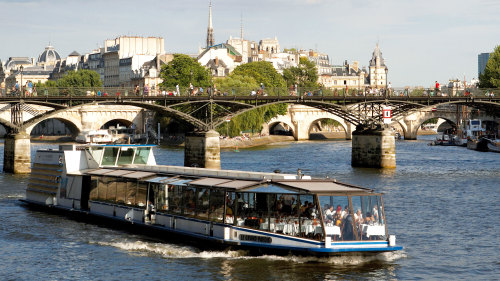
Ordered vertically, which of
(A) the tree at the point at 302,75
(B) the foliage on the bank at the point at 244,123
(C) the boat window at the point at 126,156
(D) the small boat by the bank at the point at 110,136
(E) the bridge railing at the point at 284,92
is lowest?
(C) the boat window at the point at 126,156

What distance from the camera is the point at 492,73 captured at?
397 feet

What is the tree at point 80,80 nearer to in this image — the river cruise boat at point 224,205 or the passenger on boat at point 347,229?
the river cruise boat at point 224,205

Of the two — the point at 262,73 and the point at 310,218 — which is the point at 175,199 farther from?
the point at 262,73

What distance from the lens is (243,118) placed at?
109 meters

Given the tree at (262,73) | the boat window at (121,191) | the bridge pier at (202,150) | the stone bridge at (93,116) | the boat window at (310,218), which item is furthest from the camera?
the tree at (262,73)

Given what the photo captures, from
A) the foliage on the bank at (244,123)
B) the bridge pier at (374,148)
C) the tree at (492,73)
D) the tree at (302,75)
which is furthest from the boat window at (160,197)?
the tree at (302,75)

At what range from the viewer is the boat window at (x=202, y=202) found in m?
30.1

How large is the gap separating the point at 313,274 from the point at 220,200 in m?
4.64

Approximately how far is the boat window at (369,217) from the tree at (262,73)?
110 meters

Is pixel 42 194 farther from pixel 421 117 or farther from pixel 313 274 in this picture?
pixel 421 117

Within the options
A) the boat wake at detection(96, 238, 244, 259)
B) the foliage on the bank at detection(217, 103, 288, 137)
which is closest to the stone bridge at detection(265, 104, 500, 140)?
the foliage on the bank at detection(217, 103, 288, 137)

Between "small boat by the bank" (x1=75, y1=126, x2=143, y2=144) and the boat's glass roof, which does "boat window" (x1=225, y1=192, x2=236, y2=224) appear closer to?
the boat's glass roof

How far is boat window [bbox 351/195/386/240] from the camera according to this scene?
26.5 metres

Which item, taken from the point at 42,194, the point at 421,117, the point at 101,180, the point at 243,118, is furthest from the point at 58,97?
the point at 421,117
